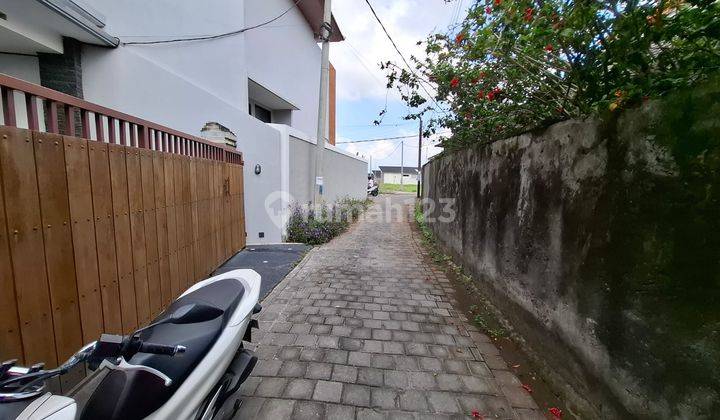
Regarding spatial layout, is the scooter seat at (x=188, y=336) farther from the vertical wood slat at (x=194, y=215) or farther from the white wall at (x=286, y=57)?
the white wall at (x=286, y=57)

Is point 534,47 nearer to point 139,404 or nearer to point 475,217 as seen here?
point 475,217

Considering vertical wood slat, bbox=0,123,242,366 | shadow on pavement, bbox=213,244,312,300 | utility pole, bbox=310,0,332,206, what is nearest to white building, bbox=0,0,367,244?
utility pole, bbox=310,0,332,206

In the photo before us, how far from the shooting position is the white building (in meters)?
3.97

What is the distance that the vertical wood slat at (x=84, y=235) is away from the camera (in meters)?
1.89

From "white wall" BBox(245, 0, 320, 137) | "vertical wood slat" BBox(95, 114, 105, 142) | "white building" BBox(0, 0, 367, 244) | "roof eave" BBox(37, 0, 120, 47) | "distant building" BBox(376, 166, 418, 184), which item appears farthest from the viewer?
"distant building" BBox(376, 166, 418, 184)

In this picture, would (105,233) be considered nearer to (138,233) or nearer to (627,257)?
(138,233)

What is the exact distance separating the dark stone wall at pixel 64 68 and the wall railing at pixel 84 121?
6.44 ft

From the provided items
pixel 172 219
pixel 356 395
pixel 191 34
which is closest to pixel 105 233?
pixel 172 219

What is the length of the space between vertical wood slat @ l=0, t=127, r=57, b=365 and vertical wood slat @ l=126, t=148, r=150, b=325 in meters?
0.81

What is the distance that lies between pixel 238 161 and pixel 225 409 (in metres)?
4.30

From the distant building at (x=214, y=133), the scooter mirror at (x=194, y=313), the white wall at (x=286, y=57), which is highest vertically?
the white wall at (x=286, y=57)

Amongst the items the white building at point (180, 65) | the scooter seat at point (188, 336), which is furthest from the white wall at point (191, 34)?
the scooter seat at point (188, 336)

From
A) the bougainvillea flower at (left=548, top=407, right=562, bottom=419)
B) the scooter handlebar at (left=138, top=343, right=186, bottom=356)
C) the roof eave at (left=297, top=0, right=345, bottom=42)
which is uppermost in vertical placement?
the roof eave at (left=297, top=0, right=345, bottom=42)

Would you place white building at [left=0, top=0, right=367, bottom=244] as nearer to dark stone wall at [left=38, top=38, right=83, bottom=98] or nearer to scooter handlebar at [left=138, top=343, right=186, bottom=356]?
dark stone wall at [left=38, top=38, right=83, bottom=98]
